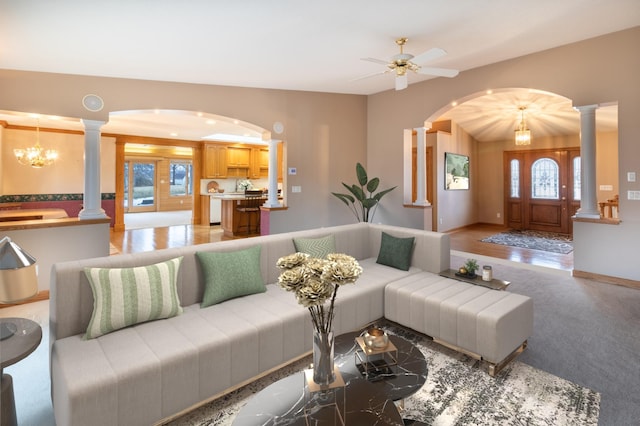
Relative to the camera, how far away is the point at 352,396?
1500 mm

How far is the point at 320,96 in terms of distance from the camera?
6227 mm

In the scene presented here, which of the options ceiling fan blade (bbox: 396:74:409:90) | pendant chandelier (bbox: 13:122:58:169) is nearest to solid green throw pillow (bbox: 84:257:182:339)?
ceiling fan blade (bbox: 396:74:409:90)

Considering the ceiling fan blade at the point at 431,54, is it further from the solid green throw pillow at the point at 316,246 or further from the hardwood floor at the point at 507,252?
the hardwood floor at the point at 507,252

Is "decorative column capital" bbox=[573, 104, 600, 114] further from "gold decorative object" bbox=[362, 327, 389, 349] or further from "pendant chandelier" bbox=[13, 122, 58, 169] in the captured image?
"pendant chandelier" bbox=[13, 122, 58, 169]

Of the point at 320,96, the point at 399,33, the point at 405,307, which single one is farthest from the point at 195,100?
the point at 405,307

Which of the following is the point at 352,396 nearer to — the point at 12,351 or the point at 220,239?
the point at 12,351

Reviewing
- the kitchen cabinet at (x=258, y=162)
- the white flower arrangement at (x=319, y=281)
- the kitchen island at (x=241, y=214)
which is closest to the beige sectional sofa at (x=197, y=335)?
the white flower arrangement at (x=319, y=281)

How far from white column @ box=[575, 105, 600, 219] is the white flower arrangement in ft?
14.2

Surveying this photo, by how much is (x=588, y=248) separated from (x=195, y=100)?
593 cm

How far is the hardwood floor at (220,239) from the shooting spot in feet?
17.7

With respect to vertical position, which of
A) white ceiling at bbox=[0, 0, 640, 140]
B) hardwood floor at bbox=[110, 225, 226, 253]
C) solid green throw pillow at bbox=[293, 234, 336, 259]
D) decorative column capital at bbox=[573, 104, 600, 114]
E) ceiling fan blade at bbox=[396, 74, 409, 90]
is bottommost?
hardwood floor at bbox=[110, 225, 226, 253]

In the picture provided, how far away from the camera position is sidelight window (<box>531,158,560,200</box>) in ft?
Answer: 27.3

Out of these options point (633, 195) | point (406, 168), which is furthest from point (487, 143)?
point (633, 195)

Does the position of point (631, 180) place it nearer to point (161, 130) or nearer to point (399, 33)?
point (399, 33)
